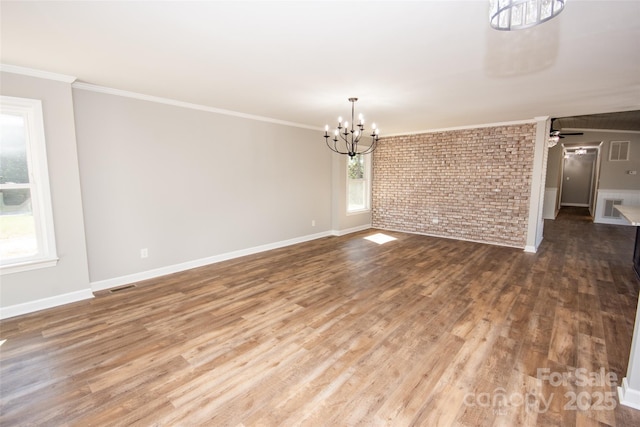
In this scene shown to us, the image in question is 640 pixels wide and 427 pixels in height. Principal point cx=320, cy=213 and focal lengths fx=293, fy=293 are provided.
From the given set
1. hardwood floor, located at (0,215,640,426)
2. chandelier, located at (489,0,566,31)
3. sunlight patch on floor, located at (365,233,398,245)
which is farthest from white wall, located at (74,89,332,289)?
chandelier, located at (489,0,566,31)

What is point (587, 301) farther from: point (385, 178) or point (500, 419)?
point (385, 178)

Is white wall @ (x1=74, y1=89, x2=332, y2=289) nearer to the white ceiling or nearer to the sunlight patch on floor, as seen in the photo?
the white ceiling

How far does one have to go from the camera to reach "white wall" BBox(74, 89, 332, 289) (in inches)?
141

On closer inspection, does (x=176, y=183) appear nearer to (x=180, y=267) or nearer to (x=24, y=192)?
(x=180, y=267)

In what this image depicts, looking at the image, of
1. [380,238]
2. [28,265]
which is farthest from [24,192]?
[380,238]

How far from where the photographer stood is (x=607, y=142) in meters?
8.79

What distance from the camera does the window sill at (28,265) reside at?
9.55 feet

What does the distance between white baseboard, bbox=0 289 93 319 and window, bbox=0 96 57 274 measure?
0.37 m

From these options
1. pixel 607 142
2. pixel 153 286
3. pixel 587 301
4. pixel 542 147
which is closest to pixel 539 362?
pixel 587 301

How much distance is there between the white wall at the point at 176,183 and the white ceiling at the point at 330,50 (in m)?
0.45

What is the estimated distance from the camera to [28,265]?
9.91ft

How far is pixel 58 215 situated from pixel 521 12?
4.30 meters

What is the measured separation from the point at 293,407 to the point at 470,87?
12.1 ft

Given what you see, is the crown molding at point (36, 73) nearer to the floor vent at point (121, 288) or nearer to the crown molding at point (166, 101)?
the crown molding at point (166, 101)
